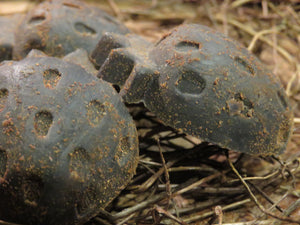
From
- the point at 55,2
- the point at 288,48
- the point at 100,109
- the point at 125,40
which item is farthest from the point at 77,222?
the point at 288,48

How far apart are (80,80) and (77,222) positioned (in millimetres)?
425

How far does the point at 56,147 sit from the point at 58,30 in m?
0.66

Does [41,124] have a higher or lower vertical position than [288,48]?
higher

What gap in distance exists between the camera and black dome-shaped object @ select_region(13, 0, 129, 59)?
4.76ft

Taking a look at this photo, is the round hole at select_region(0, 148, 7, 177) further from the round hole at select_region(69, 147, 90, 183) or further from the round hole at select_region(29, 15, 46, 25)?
the round hole at select_region(29, 15, 46, 25)

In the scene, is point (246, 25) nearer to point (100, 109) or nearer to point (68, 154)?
point (100, 109)

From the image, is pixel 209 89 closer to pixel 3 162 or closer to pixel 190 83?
pixel 190 83

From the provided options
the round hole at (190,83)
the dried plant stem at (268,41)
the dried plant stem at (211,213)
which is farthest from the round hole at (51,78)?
the dried plant stem at (268,41)

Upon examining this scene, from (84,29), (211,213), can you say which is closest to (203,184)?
(211,213)

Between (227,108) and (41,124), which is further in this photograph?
(227,108)

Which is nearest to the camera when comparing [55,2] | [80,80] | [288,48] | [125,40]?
[80,80]

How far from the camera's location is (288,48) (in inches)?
87.2

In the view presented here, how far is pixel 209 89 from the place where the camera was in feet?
3.66

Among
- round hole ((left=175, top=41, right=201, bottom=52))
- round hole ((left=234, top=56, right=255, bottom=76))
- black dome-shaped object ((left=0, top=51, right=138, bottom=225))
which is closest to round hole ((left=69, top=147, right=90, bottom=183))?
black dome-shaped object ((left=0, top=51, right=138, bottom=225))
